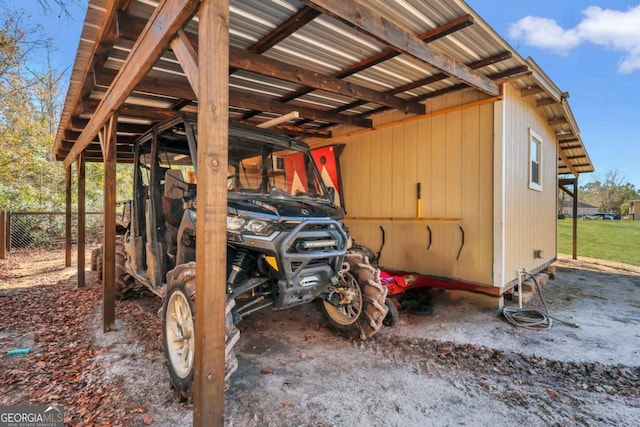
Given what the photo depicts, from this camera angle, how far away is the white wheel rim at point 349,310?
3480 mm

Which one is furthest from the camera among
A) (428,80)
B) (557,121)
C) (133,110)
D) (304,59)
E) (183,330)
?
(557,121)

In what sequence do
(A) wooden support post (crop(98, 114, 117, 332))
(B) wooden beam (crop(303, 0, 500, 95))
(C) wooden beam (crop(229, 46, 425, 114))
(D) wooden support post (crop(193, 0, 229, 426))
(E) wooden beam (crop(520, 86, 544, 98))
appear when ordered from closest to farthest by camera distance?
(D) wooden support post (crop(193, 0, 229, 426)) < (B) wooden beam (crop(303, 0, 500, 95)) < (C) wooden beam (crop(229, 46, 425, 114)) < (A) wooden support post (crop(98, 114, 117, 332)) < (E) wooden beam (crop(520, 86, 544, 98))

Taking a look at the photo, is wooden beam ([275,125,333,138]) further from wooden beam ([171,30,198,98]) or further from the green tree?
the green tree

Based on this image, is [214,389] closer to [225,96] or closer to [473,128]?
[225,96]

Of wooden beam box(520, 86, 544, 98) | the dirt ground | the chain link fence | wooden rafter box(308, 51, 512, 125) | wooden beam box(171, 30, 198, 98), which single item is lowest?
the dirt ground

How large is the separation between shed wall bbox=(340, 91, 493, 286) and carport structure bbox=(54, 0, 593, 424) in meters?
0.26

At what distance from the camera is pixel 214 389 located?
5.50 ft

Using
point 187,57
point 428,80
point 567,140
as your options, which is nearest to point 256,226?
point 187,57

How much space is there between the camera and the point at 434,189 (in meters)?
5.16

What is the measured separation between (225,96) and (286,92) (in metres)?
3.12

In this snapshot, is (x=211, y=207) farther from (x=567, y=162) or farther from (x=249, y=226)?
(x=567, y=162)

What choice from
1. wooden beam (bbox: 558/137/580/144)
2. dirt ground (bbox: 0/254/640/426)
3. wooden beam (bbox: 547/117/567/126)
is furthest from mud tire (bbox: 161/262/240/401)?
wooden beam (bbox: 558/137/580/144)

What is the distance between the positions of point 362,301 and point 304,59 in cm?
283

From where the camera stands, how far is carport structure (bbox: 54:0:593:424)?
1.65 metres
